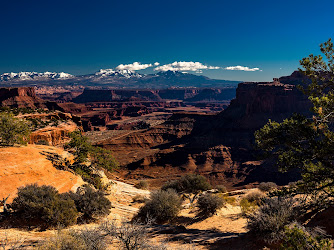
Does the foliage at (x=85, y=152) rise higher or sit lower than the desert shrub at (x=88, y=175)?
higher

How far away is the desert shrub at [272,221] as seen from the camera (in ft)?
30.1

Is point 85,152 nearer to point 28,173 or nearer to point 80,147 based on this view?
point 80,147

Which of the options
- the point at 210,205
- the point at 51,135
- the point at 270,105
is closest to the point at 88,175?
the point at 210,205

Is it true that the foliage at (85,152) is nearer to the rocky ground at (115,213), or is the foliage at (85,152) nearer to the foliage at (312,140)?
the rocky ground at (115,213)

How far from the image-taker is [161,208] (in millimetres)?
15570

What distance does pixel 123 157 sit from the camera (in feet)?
240

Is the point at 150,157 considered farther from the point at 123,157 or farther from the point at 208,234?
the point at 208,234

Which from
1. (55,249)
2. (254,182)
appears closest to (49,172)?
(55,249)

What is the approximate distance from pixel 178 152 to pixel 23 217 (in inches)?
2349

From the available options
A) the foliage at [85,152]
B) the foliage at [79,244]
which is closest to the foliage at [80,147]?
the foliage at [85,152]

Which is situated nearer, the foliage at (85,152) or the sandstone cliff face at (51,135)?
the foliage at (85,152)

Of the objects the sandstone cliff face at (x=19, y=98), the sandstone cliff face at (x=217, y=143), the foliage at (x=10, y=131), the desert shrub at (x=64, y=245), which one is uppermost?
the sandstone cliff face at (x=19, y=98)

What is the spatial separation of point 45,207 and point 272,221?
→ 11.5 m

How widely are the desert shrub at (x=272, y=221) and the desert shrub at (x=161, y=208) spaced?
7.08 metres
